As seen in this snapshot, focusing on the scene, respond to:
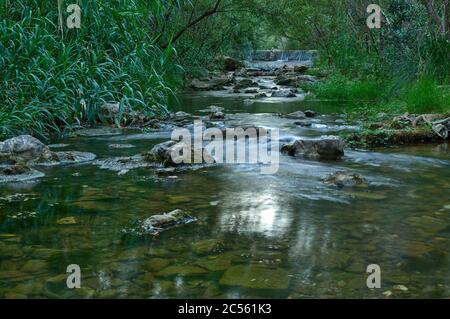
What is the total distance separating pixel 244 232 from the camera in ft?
11.1

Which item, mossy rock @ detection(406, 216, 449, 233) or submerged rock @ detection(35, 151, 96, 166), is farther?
submerged rock @ detection(35, 151, 96, 166)

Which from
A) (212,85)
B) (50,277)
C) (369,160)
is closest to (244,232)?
(50,277)

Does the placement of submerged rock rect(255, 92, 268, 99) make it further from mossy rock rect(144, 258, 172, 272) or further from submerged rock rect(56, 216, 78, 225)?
mossy rock rect(144, 258, 172, 272)

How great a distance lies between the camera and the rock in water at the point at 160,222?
3361 mm

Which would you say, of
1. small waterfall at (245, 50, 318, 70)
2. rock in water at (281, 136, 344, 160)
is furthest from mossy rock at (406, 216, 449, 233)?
small waterfall at (245, 50, 318, 70)

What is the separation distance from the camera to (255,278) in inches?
106

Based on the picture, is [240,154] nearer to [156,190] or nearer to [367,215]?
[156,190]

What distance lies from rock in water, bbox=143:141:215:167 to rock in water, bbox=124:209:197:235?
1.88 metres

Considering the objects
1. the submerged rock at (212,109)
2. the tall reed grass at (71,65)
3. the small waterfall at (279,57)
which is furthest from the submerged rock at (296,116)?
the small waterfall at (279,57)

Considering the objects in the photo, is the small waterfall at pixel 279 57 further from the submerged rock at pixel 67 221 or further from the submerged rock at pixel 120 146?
the submerged rock at pixel 67 221

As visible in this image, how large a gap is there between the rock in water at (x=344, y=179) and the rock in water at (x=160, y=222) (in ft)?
5.11

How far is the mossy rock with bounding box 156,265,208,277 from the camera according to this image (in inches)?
107

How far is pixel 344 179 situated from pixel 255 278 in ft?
7.14

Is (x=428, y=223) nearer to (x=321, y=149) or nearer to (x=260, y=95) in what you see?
(x=321, y=149)
